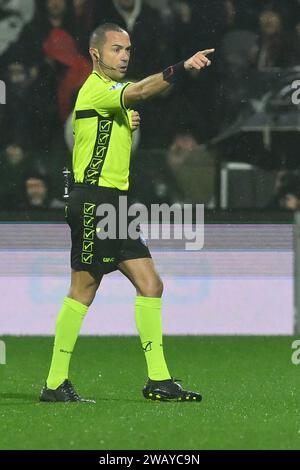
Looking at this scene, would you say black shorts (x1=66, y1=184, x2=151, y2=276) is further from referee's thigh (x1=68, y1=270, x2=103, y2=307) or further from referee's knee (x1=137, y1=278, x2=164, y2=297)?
referee's knee (x1=137, y1=278, x2=164, y2=297)

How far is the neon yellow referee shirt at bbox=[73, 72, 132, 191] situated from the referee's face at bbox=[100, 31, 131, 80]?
0.22 ft

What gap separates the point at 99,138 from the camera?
798 cm

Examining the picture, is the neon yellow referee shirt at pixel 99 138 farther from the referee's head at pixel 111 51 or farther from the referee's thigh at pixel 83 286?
the referee's thigh at pixel 83 286

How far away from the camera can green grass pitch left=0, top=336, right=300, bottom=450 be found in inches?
257

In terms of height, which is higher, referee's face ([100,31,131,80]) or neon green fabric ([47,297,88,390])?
referee's face ([100,31,131,80])

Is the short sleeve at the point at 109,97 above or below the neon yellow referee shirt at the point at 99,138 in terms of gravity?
above

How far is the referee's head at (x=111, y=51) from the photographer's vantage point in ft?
26.2

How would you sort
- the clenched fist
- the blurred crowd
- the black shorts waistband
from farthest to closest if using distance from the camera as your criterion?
the blurred crowd → the black shorts waistband → the clenched fist

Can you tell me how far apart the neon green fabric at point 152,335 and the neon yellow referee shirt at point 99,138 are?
62 centimetres

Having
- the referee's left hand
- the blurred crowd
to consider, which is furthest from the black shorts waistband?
the blurred crowd

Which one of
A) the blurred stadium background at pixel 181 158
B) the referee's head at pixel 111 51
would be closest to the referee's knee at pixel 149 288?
the referee's head at pixel 111 51
